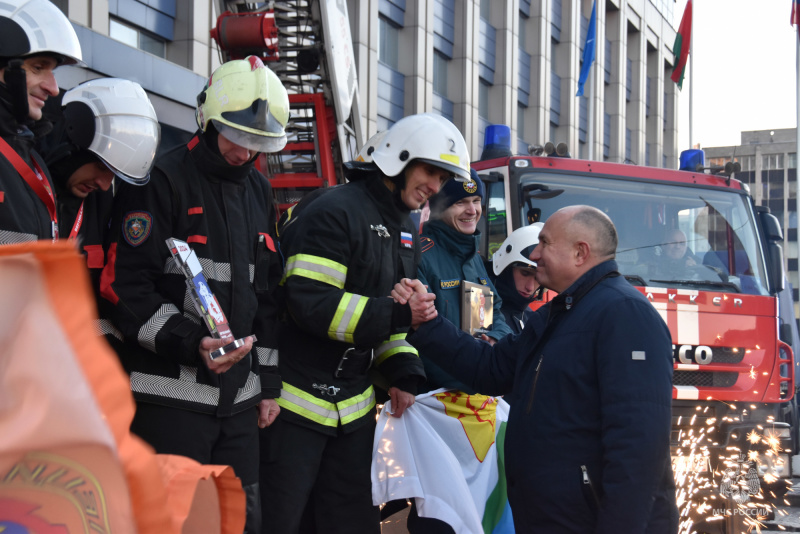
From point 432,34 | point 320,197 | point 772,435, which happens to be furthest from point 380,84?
point 320,197

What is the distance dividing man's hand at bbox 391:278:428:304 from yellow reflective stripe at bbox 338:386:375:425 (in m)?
0.43

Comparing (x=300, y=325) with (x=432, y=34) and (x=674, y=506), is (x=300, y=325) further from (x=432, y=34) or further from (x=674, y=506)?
(x=432, y=34)

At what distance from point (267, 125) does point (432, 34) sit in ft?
64.3

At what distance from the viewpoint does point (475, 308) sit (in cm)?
415

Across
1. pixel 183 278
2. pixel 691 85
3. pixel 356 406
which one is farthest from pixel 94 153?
pixel 691 85

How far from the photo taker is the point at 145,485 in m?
1.24

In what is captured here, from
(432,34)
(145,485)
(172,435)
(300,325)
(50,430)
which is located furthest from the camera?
(432,34)

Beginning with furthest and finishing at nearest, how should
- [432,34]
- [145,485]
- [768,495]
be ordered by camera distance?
[432,34]
[768,495]
[145,485]

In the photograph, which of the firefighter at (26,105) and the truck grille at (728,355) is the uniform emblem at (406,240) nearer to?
the firefighter at (26,105)

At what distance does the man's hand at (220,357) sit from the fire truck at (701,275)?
170 inches

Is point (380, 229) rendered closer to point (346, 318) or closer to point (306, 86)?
point (346, 318)

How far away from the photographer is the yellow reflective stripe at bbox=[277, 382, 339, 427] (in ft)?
10.9

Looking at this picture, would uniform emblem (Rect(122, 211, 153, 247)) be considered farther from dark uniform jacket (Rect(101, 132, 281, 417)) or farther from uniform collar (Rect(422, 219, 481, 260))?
uniform collar (Rect(422, 219, 481, 260))

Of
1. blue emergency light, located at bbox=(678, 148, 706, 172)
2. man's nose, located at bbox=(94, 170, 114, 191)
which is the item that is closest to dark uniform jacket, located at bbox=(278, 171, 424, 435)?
man's nose, located at bbox=(94, 170, 114, 191)
